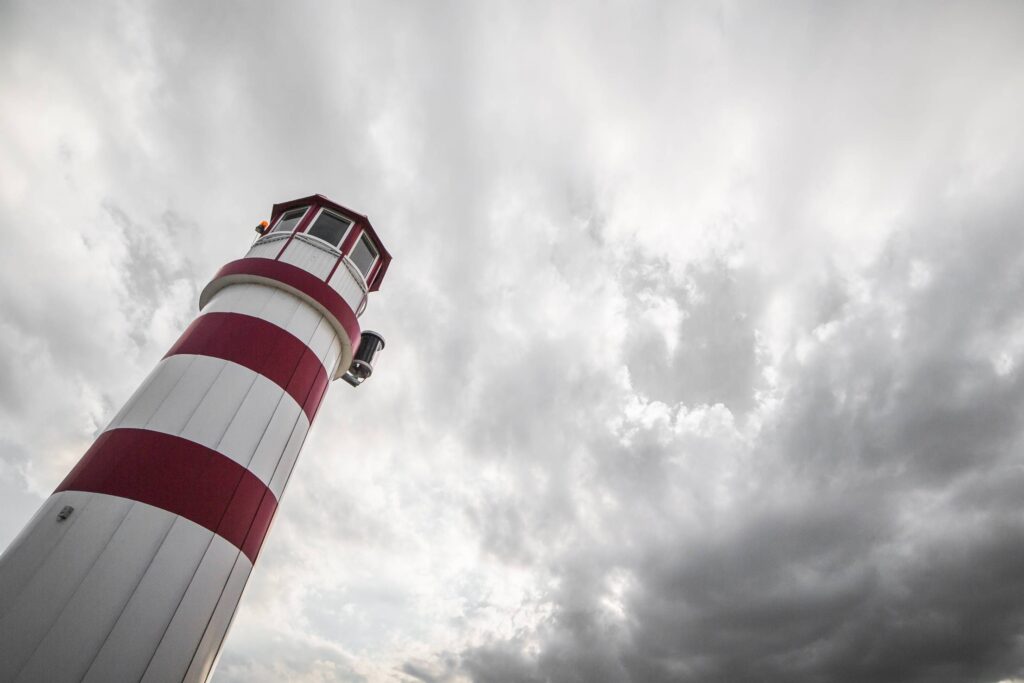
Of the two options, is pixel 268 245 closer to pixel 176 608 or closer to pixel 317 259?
pixel 317 259

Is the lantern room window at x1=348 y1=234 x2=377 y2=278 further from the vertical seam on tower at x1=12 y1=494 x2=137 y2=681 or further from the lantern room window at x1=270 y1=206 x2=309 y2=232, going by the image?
the vertical seam on tower at x1=12 y1=494 x2=137 y2=681

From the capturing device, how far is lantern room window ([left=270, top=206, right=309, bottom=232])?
17.2 metres

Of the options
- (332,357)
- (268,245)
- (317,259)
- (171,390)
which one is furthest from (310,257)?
(171,390)

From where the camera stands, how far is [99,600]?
8523 mm

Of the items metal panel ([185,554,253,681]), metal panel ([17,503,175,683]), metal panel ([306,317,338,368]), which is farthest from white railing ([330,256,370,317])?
metal panel ([185,554,253,681])

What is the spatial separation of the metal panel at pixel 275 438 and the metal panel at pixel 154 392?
246 centimetres

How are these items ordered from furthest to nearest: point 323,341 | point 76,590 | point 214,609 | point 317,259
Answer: point 317,259 < point 323,341 < point 214,609 < point 76,590

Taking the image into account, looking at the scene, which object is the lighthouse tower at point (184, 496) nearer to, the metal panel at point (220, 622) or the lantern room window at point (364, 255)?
the metal panel at point (220, 622)

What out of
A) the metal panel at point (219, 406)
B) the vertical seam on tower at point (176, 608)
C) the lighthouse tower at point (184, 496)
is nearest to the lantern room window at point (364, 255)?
the lighthouse tower at point (184, 496)

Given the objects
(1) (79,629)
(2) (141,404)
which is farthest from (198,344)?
(1) (79,629)

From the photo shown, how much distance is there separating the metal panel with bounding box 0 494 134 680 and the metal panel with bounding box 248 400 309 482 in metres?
2.63

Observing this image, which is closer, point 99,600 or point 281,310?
point 99,600

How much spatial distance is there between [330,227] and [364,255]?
5.06 ft

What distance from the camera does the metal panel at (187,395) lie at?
35.4ft
